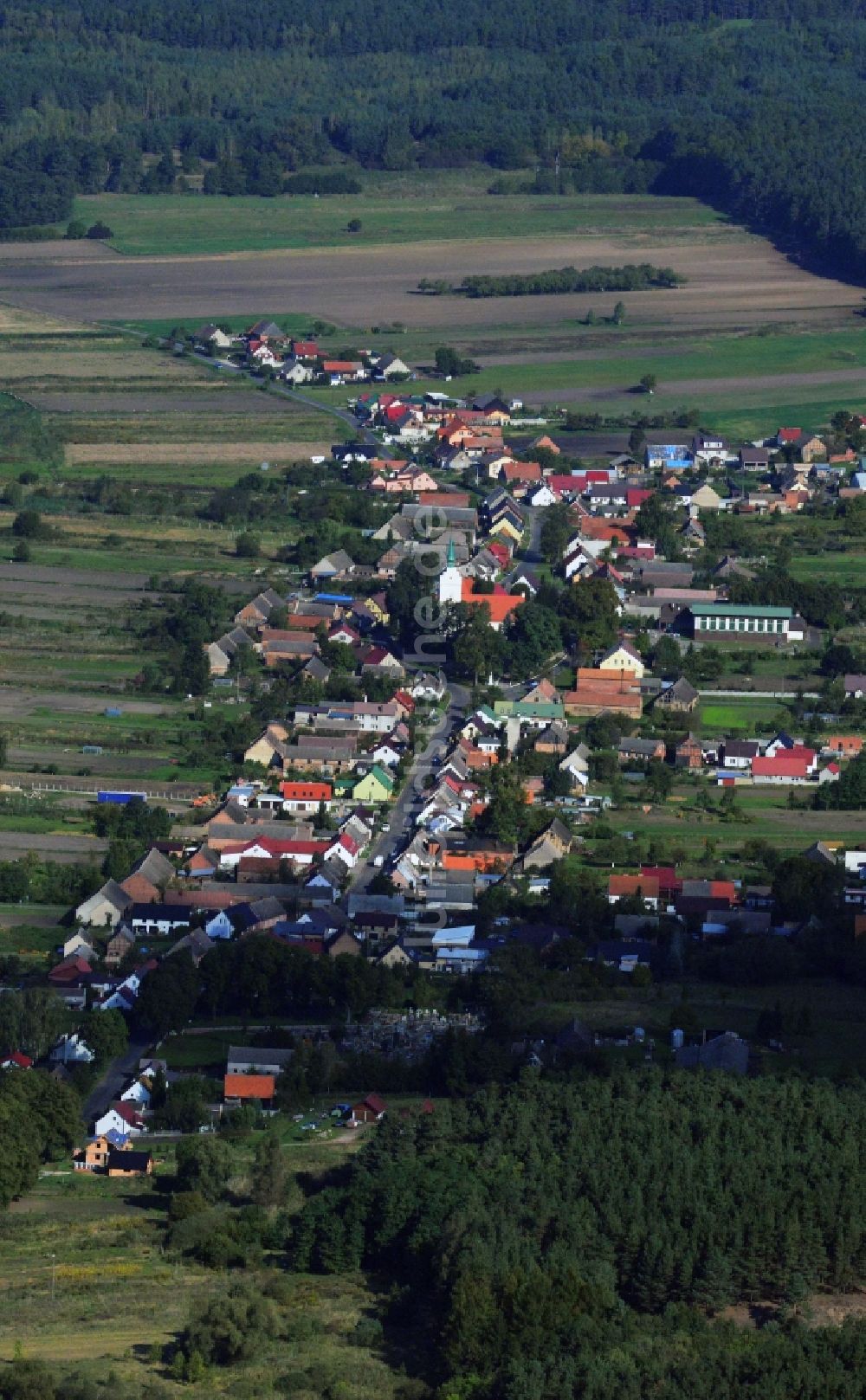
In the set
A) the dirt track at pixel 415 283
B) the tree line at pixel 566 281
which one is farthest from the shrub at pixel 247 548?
the tree line at pixel 566 281

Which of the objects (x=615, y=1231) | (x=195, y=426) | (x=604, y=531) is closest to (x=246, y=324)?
(x=195, y=426)

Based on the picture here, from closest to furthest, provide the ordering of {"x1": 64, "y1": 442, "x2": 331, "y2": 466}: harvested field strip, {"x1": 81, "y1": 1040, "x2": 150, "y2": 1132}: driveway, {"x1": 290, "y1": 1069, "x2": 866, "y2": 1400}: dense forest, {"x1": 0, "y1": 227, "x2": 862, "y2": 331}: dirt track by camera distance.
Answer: {"x1": 290, "y1": 1069, "x2": 866, "y2": 1400}: dense forest
{"x1": 81, "y1": 1040, "x2": 150, "y2": 1132}: driveway
{"x1": 64, "y1": 442, "x2": 331, "y2": 466}: harvested field strip
{"x1": 0, "y1": 227, "x2": 862, "y2": 331}: dirt track

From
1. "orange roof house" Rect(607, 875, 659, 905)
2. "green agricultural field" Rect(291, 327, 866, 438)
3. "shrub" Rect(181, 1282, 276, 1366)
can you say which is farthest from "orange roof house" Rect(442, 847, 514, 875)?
"green agricultural field" Rect(291, 327, 866, 438)

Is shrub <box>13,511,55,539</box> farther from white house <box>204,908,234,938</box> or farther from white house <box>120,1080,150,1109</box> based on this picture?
white house <box>120,1080,150,1109</box>

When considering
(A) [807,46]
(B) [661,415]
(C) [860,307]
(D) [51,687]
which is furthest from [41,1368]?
(A) [807,46]

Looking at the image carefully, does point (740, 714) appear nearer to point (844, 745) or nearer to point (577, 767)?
point (844, 745)

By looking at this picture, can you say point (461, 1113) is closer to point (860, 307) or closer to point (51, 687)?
point (51, 687)
